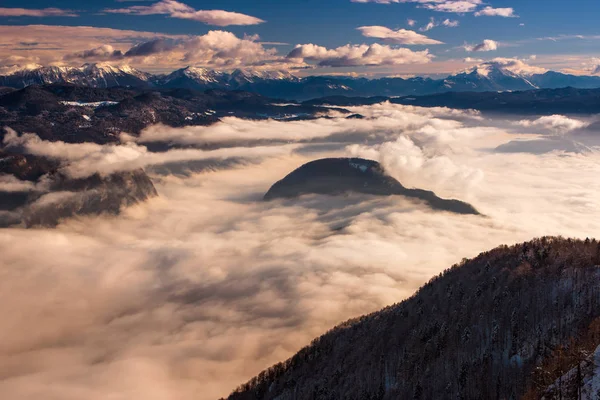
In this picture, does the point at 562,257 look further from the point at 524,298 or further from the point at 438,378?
the point at 438,378

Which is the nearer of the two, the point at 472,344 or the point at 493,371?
the point at 493,371

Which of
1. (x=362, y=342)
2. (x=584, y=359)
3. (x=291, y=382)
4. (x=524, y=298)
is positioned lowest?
(x=291, y=382)

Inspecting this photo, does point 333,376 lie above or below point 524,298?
below

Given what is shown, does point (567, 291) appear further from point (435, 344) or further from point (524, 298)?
point (435, 344)

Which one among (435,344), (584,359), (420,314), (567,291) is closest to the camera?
(584,359)

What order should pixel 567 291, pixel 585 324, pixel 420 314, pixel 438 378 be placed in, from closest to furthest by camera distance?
pixel 585 324 < pixel 438 378 < pixel 567 291 < pixel 420 314

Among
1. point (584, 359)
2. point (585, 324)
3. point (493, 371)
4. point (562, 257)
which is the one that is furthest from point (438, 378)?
point (562, 257)
